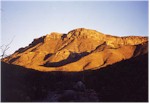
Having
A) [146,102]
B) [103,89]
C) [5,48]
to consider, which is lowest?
[103,89]

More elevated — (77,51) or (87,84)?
(77,51)

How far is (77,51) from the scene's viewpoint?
61.8 meters

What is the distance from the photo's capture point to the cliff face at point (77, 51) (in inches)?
1748

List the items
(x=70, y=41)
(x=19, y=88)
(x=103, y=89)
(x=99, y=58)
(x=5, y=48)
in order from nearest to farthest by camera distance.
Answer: (x=5, y=48), (x=19, y=88), (x=103, y=89), (x=99, y=58), (x=70, y=41)

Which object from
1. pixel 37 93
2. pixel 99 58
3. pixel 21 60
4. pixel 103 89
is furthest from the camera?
pixel 21 60

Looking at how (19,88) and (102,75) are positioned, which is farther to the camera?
(102,75)

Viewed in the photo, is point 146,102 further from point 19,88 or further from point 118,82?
point 118,82

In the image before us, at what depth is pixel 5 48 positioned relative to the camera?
898 cm

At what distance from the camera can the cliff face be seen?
44.4m

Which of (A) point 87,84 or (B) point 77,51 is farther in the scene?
(B) point 77,51

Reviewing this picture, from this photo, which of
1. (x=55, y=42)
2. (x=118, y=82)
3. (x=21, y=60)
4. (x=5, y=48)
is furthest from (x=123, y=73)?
(x=55, y=42)

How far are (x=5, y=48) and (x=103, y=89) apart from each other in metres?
12.8

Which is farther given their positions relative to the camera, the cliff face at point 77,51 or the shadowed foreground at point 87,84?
the cliff face at point 77,51

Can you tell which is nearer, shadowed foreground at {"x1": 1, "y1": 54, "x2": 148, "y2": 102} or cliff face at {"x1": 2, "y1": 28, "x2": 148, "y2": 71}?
shadowed foreground at {"x1": 1, "y1": 54, "x2": 148, "y2": 102}
